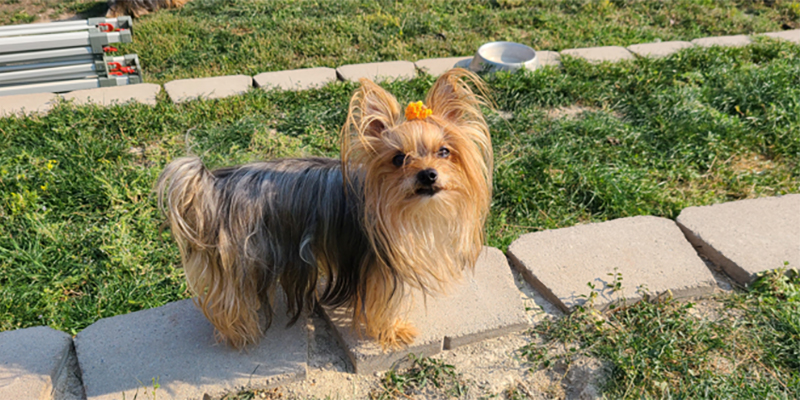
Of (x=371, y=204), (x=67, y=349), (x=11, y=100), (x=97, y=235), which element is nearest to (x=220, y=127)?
(x=97, y=235)

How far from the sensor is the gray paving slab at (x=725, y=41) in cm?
584

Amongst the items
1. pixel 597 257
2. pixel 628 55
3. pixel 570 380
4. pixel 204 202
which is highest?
pixel 204 202

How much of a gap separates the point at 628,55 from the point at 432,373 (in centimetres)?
430

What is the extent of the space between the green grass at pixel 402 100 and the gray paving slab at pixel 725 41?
623 mm

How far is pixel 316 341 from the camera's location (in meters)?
2.69

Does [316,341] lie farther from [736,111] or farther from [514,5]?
[514,5]

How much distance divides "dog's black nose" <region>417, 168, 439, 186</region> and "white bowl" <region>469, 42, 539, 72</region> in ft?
10.7

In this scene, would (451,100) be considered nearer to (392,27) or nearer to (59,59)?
(59,59)

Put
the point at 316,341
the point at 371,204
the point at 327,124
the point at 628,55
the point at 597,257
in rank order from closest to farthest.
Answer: the point at 371,204, the point at 316,341, the point at 597,257, the point at 327,124, the point at 628,55

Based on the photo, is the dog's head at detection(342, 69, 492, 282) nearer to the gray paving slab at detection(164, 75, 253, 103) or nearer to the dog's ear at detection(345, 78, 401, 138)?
the dog's ear at detection(345, 78, 401, 138)

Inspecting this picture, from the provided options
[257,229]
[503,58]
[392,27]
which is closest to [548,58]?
[503,58]

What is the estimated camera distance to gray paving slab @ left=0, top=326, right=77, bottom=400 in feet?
7.55

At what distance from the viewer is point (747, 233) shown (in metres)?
3.25

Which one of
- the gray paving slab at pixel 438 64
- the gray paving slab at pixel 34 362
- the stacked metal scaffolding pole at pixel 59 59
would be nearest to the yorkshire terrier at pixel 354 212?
the gray paving slab at pixel 34 362
